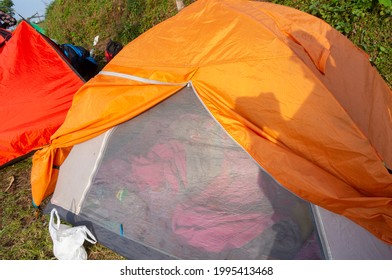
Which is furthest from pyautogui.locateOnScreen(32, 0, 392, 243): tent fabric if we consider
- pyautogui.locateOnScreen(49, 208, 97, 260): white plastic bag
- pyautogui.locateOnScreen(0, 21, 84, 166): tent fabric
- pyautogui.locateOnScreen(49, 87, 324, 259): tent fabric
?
pyautogui.locateOnScreen(0, 21, 84, 166): tent fabric

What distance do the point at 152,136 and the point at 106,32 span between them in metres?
4.51

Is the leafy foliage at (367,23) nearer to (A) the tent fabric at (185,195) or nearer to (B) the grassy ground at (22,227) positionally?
(A) the tent fabric at (185,195)

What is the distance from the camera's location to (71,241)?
2.16m

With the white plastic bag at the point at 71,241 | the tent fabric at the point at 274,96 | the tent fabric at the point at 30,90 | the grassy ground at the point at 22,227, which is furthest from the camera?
the tent fabric at the point at 30,90

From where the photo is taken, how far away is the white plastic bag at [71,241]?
2.15 metres

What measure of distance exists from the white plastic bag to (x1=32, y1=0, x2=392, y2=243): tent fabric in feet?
1.91

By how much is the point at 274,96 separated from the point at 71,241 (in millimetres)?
1547

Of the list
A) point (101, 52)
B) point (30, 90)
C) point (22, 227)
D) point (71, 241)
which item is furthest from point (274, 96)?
point (101, 52)

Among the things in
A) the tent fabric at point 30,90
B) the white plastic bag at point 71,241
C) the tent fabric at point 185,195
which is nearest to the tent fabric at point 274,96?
the tent fabric at point 185,195

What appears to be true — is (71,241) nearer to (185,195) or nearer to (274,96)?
(185,195)

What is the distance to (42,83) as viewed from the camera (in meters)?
3.27

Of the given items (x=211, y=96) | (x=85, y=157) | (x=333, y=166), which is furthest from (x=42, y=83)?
(x=333, y=166)

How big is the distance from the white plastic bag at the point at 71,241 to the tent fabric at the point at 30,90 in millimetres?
1307

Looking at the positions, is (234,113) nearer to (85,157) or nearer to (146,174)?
(146,174)
